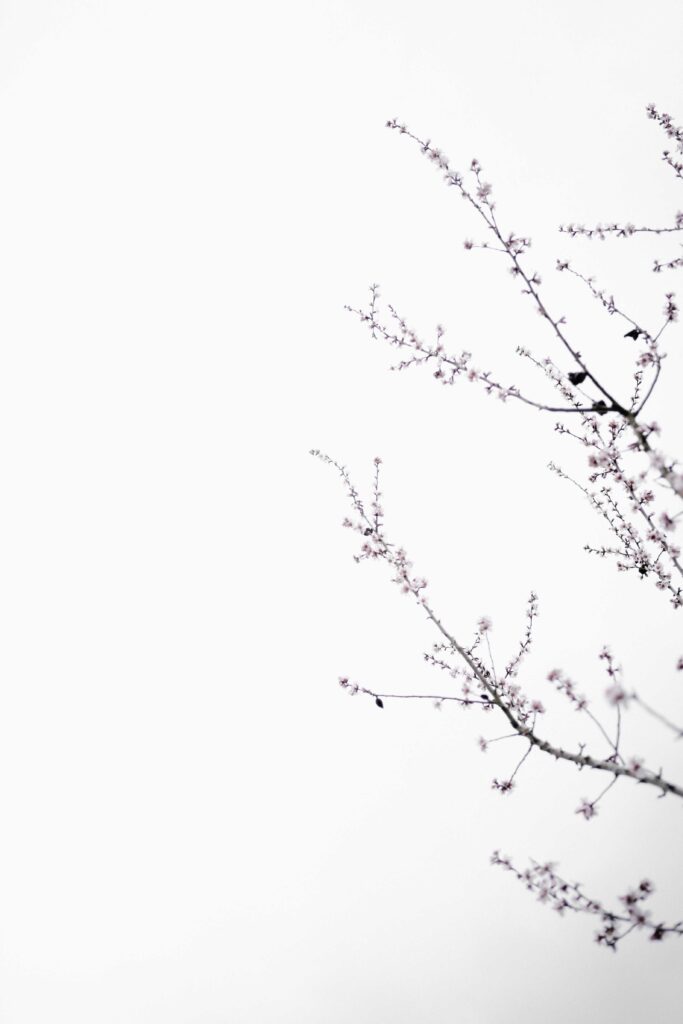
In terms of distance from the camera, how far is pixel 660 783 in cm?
374

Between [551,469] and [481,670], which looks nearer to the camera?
[481,670]

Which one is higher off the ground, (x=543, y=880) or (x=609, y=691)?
(x=609, y=691)

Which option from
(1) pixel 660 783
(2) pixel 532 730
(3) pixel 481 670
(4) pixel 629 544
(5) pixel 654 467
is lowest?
(1) pixel 660 783

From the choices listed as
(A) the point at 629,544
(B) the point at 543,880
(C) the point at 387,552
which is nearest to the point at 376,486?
(C) the point at 387,552

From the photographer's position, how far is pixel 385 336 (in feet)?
16.3

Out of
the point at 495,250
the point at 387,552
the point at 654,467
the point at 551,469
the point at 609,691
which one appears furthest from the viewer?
the point at 551,469

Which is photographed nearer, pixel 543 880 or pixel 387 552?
pixel 543 880

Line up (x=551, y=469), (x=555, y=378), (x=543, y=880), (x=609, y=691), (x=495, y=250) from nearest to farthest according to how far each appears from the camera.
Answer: (x=609, y=691) < (x=495, y=250) < (x=543, y=880) < (x=555, y=378) < (x=551, y=469)

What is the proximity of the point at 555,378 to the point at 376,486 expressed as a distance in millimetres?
2128

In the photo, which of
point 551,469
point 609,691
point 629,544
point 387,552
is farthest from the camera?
point 551,469

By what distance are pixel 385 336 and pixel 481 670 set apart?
3.34 meters

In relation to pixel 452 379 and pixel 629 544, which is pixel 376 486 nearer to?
pixel 452 379

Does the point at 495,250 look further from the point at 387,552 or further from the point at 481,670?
the point at 481,670

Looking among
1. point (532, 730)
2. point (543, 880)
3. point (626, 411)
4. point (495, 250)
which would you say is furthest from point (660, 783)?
point (495, 250)
